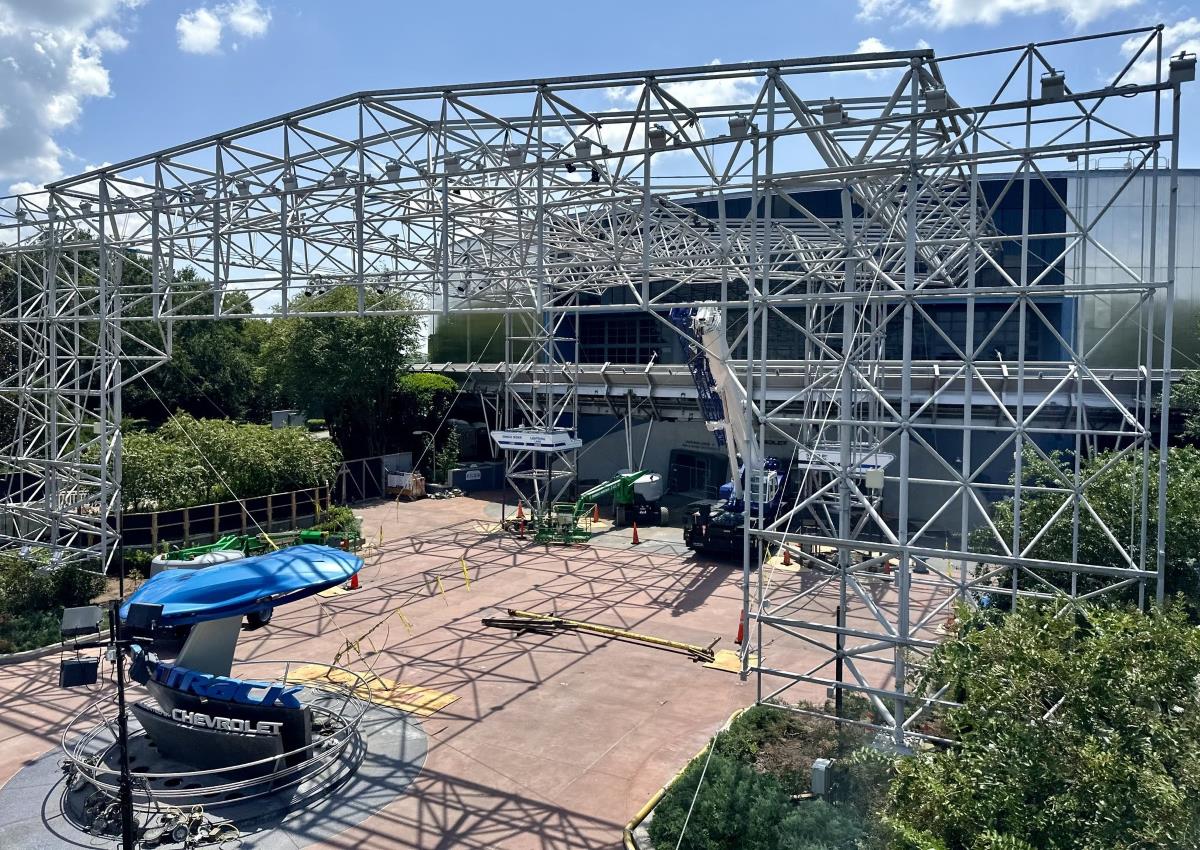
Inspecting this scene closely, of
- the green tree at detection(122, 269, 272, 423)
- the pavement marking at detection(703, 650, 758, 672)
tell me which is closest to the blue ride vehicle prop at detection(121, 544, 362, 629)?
the pavement marking at detection(703, 650, 758, 672)

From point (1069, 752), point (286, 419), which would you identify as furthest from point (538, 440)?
point (1069, 752)

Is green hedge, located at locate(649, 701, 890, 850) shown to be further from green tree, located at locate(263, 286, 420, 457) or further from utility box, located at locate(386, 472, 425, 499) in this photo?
green tree, located at locate(263, 286, 420, 457)

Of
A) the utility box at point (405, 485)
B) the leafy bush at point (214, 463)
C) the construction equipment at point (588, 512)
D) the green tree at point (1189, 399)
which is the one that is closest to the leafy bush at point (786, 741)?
the construction equipment at point (588, 512)

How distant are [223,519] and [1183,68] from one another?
2258 cm

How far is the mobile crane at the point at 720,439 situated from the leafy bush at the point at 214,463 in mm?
11613

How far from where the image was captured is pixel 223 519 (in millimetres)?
23781

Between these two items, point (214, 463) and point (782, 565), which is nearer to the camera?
point (782, 565)

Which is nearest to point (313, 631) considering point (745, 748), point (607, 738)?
point (607, 738)

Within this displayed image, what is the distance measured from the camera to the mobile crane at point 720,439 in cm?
2153

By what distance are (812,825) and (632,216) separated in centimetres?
1510

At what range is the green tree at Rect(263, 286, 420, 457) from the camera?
34250 mm

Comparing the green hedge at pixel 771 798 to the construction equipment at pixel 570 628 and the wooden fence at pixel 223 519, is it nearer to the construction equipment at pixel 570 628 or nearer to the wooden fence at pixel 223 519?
the construction equipment at pixel 570 628

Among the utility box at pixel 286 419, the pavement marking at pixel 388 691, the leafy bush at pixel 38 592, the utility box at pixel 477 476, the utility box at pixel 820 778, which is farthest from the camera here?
the utility box at pixel 286 419

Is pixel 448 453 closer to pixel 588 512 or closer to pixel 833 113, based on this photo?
pixel 588 512
